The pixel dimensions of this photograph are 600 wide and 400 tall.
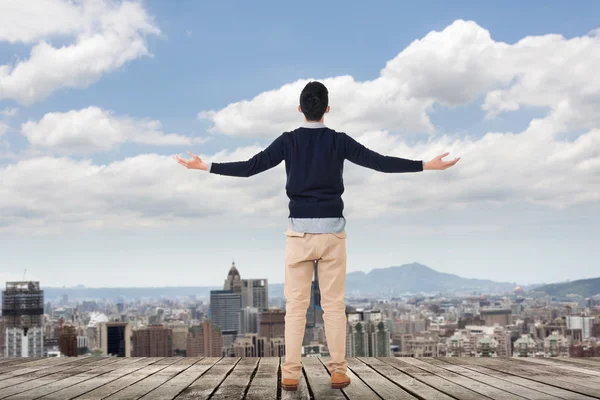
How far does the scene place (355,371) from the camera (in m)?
3.87

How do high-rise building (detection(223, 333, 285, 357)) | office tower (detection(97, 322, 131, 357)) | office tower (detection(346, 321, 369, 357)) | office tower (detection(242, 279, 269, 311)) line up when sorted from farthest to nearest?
office tower (detection(242, 279, 269, 311)) → office tower (detection(97, 322, 131, 357)) → high-rise building (detection(223, 333, 285, 357)) → office tower (detection(346, 321, 369, 357))

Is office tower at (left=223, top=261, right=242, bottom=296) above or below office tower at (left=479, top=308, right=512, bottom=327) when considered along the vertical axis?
above

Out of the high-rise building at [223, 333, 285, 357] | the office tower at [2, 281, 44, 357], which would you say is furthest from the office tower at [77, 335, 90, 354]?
the high-rise building at [223, 333, 285, 357]

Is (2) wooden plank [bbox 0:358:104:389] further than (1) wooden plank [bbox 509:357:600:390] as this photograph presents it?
Yes

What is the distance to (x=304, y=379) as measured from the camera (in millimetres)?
3484

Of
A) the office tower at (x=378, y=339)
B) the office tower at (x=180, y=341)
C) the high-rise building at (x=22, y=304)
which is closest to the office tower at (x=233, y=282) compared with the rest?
the office tower at (x=180, y=341)

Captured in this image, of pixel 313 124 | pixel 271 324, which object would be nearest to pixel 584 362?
pixel 313 124

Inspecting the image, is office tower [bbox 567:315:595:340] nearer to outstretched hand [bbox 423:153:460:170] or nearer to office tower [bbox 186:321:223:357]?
office tower [bbox 186:321:223:357]

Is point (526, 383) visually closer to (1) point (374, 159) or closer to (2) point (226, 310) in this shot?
(1) point (374, 159)

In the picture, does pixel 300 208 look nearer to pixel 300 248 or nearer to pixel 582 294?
pixel 300 248

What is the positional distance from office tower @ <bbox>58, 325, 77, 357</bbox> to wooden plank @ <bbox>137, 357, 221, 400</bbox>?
51.8 m

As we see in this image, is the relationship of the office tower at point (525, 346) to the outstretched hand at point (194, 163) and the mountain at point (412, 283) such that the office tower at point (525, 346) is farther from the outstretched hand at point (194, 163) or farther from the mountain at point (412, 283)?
the mountain at point (412, 283)

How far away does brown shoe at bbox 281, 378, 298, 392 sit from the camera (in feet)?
10.3

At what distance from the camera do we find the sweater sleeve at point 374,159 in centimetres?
336
